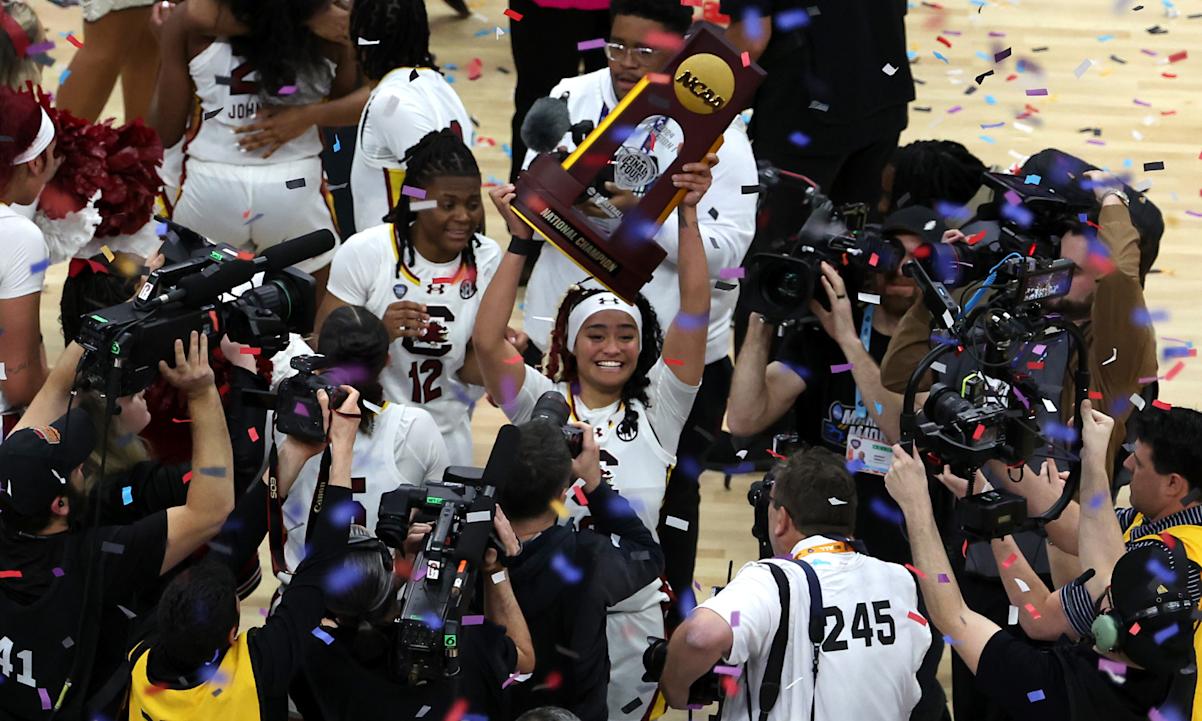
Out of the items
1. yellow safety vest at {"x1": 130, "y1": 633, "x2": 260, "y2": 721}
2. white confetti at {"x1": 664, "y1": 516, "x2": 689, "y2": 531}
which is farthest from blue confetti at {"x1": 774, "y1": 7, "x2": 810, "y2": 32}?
yellow safety vest at {"x1": 130, "y1": 633, "x2": 260, "y2": 721}

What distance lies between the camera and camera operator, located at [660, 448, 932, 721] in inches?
112

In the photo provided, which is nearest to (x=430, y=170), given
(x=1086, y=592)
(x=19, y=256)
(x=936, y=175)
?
(x=19, y=256)

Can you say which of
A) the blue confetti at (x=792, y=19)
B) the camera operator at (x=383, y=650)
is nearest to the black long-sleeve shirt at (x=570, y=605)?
the camera operator at (x=383, y=650)

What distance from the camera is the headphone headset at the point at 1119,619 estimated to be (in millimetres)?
2764

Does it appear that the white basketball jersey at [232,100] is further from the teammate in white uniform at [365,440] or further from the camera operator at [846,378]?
the camera operator at [846,378]

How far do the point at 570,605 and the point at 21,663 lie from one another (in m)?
0.98

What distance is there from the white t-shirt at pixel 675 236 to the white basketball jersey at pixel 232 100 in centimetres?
77

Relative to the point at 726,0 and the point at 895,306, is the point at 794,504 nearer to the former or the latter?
the point at 895,306

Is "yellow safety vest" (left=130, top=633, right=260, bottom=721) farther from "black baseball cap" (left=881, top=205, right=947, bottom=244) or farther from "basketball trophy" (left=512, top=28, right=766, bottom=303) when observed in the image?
"black baseball cap" (left=881, top=205, right=947, bottom=244)

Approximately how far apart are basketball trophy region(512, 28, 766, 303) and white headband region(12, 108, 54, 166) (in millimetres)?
1055

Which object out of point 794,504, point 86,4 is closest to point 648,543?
point 794,504

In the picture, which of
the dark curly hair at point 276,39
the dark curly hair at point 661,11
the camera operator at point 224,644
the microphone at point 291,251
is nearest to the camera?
the camera operator at point 224,644

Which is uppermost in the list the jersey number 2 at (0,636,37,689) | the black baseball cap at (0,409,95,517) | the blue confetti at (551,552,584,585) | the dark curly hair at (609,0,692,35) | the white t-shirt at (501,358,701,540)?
the dark curly hair at (609,0,692,35)

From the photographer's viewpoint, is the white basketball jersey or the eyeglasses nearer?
the eyeglasses
